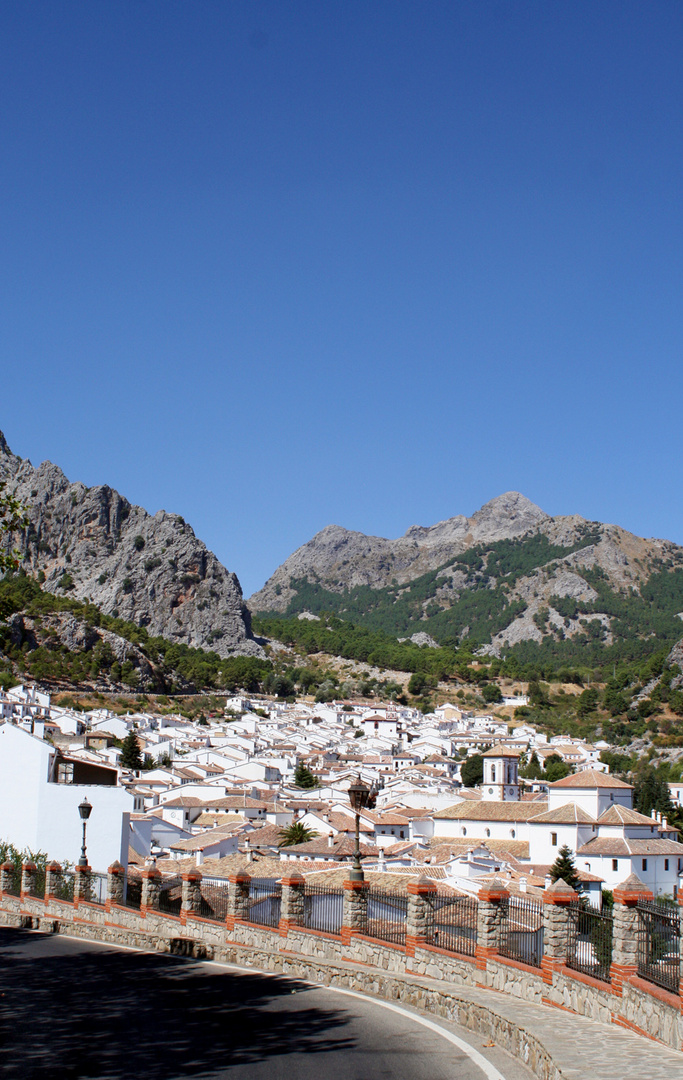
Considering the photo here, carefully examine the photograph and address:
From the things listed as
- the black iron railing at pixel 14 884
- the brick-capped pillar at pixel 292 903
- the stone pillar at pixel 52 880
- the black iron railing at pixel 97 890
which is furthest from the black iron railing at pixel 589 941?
the black iron railing at pixel 14 884

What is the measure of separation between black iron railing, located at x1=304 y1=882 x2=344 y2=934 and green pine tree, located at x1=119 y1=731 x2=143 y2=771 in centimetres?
7599

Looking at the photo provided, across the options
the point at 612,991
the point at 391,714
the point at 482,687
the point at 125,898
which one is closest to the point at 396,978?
the point at 612,991

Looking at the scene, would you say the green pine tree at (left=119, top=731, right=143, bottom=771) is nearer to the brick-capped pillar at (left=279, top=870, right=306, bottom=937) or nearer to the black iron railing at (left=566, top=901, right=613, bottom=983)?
the brick-capped pillar at (left=279, top=870, right=306, bottom=937)

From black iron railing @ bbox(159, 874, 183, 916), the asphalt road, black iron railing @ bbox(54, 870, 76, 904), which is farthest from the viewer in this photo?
black iron railing @ bbox(54, 870, 76, 904)

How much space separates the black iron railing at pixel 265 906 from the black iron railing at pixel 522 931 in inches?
220

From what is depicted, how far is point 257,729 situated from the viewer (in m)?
127

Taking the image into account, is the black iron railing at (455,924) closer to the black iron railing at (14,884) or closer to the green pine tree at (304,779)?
the black iron railing at (14,884)

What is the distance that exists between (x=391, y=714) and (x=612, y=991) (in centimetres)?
14060

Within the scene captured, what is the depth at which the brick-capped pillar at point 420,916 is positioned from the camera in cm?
1458

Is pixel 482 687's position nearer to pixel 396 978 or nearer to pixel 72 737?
pixel 72 737

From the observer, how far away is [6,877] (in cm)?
2650

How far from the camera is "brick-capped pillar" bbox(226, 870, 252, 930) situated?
1822 cm

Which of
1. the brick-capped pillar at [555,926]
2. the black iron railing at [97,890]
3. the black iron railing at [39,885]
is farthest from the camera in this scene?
the black iron railing at [39,885]

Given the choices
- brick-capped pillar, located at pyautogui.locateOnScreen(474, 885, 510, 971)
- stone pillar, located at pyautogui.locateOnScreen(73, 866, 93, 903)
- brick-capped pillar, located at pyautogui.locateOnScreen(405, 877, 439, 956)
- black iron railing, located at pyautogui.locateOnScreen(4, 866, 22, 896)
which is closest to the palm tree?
black iron railing, located at pyautogui.locateOnScreen(4, 866, 22, 896)
